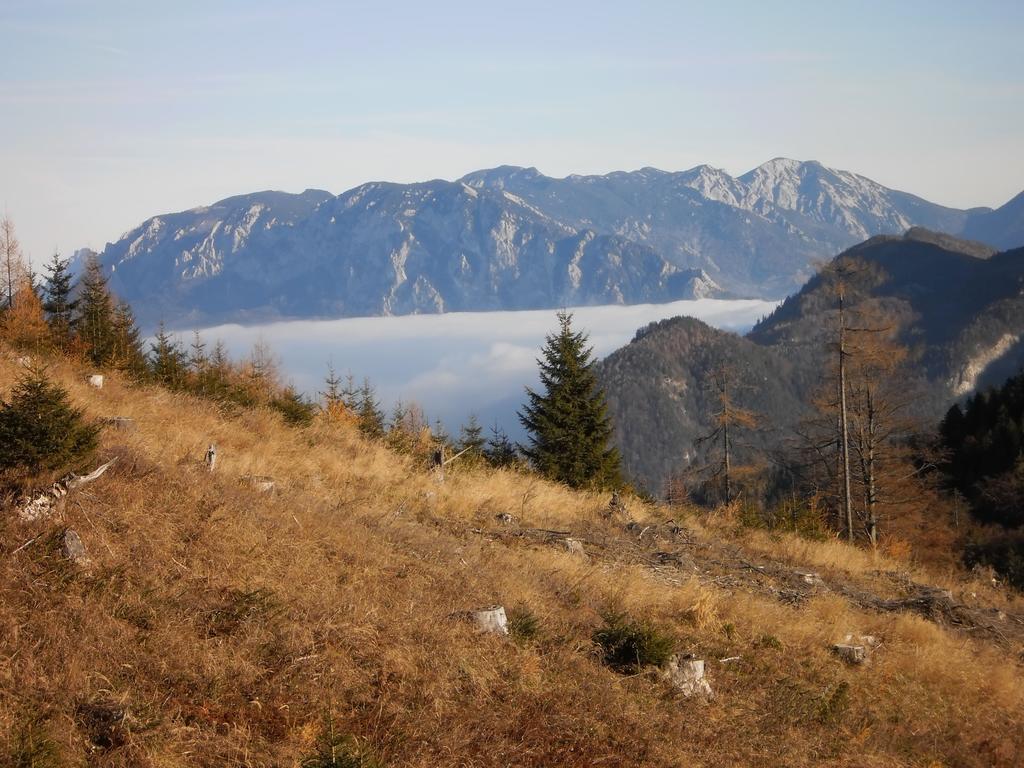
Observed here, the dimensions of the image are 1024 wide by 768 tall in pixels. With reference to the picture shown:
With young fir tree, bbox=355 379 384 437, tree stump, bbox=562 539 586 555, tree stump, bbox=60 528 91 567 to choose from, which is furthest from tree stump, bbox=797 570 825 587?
young fir tree, bbox=355 379 384 437

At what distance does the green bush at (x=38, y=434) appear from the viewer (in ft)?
23.9

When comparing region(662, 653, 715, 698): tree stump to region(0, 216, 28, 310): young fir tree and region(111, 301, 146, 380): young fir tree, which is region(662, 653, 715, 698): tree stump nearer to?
region(111, 301, 146, 380): young fir tree

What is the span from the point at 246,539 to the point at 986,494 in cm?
4584

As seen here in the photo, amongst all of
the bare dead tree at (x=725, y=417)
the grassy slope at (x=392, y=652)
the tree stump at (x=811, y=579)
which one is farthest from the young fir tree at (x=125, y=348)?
Result: the bare dead tree at (x=725, y=417)

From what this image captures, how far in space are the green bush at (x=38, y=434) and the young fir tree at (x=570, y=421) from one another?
18707 millimetres

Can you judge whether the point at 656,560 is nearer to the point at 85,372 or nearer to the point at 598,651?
the point at 598,651

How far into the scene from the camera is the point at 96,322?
2564 centimetres

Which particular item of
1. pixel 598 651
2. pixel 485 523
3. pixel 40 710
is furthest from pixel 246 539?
pixel 485 523

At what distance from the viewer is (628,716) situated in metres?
6.44

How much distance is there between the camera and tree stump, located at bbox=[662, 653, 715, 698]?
285 inches

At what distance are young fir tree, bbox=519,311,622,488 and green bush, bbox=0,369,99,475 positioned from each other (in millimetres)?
18707

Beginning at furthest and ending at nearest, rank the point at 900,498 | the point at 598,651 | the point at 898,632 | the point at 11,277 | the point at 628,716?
the point at 11,277
the point at 900,498
the point at 898,632
the point at 598,651
the point at 628,716

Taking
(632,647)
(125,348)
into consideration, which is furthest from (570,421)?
(632,647)

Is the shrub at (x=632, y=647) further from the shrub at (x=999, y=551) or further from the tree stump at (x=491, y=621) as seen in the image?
the shrub at (x=999, y=551)
